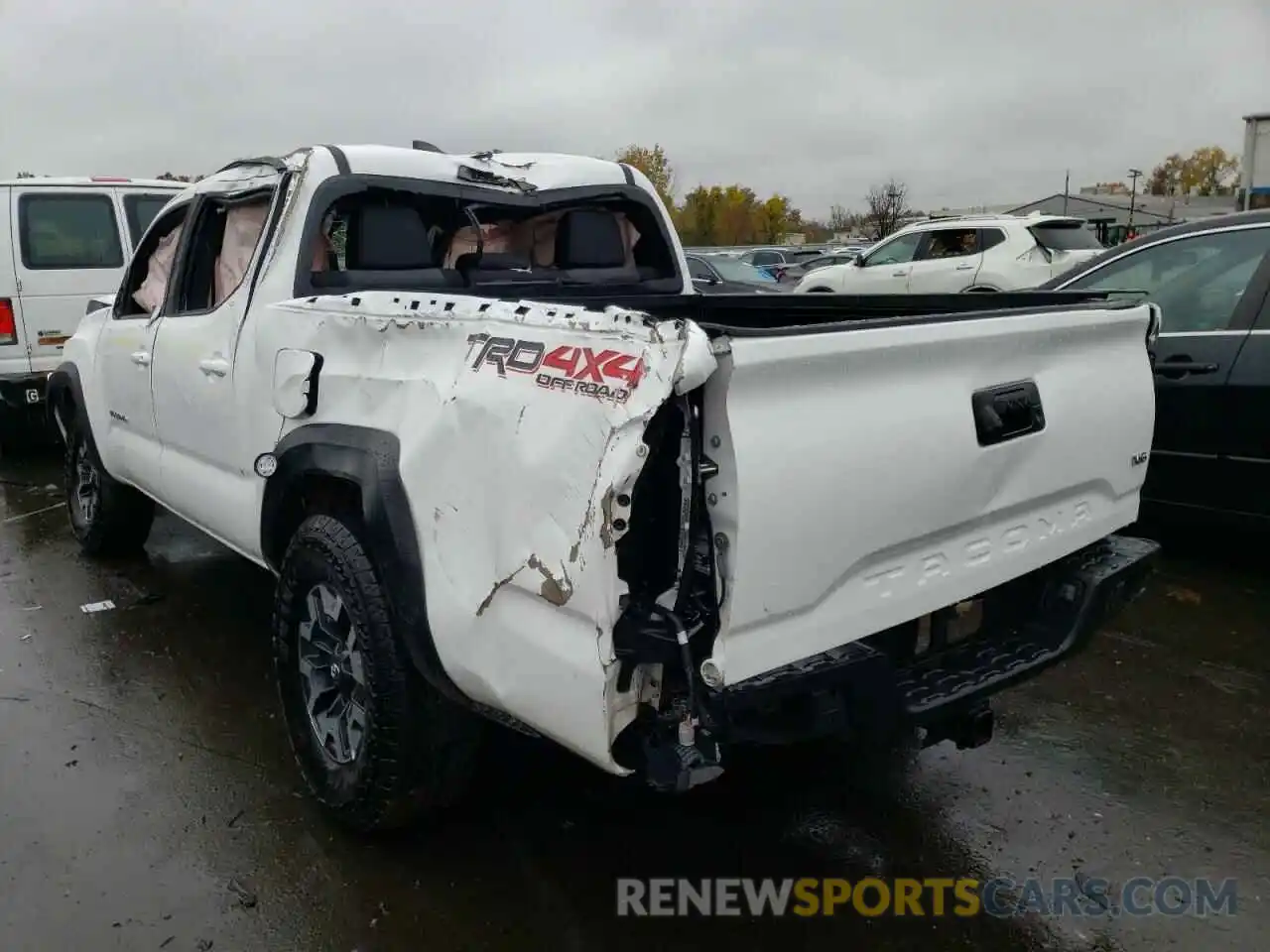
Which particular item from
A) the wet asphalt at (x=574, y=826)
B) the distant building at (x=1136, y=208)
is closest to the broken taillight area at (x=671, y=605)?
the wet asphalt at (x=574, y=826)

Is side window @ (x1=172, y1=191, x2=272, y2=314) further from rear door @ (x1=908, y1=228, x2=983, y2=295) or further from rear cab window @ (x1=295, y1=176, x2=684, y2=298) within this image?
rear door @ (x1=908, y1=228, x2=983, y2=295)

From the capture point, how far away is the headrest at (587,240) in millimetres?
4070

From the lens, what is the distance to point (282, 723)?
12.4 feet

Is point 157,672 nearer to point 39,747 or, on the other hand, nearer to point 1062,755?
point 39,747

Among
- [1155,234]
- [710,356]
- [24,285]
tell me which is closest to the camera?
[710,356]

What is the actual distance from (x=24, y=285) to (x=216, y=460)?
568 centimetres

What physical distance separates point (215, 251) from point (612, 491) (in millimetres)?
2923

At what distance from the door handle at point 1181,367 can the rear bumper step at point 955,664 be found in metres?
2.09

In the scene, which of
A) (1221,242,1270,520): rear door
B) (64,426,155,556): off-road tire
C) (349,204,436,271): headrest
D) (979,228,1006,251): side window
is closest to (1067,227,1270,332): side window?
(1221,242,1270,520): rear door

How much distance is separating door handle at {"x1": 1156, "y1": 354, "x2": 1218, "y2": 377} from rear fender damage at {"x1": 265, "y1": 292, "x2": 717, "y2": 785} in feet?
12.2

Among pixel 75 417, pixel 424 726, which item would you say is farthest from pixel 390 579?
pixel 75 417

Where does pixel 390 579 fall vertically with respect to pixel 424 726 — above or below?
above

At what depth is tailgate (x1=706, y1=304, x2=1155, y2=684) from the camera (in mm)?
2080

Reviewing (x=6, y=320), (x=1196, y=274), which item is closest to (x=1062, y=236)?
(x=1196, y=274)
